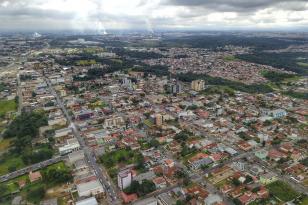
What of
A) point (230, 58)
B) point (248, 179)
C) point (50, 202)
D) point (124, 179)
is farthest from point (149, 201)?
point (230, 58)

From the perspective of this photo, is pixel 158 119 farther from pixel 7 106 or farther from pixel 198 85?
pixel 7 106

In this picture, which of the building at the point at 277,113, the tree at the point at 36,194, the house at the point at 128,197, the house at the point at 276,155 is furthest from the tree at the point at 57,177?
the building at the point at 277,113

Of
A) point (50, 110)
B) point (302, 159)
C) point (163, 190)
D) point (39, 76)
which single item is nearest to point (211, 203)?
point (163, 190)

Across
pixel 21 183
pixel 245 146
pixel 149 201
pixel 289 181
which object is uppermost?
pixel 149 201

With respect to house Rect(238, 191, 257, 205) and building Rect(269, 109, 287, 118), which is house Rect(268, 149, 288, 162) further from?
building Rect(269, 109, 287, 118)

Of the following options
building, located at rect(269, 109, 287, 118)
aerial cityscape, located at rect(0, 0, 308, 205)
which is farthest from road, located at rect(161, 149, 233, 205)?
building, located at rect(269, 109, 287, 118)

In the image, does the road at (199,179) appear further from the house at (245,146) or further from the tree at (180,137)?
the house at (245,146)

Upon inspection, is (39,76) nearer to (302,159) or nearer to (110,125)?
(110,125)
